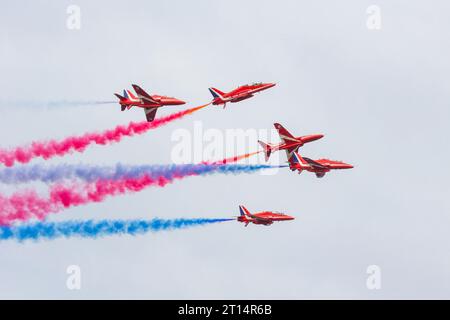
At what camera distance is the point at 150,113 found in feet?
583

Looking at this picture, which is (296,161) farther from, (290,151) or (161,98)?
(161,98)

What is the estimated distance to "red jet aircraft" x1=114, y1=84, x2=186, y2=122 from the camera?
176125mm

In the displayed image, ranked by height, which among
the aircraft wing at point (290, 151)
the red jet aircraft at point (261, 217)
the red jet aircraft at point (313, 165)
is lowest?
the red jet aircraft at point (261, 217)

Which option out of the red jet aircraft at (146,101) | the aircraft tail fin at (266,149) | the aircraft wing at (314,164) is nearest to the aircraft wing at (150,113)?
the red jet aircraft at (146,101)

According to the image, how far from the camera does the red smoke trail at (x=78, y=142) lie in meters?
173

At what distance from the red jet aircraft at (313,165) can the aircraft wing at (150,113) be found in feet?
43.8

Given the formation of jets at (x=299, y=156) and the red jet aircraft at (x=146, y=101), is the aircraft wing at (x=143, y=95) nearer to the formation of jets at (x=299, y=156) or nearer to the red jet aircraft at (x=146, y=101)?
the red jet aircraft at (x=146, y=101)

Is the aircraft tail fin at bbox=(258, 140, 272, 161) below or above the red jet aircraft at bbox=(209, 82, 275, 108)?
below

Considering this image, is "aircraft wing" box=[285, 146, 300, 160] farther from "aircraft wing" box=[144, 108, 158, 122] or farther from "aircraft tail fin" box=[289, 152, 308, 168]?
"aircraft wing" box=[144, 108, 158, 122]

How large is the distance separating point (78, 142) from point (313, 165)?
2191cm

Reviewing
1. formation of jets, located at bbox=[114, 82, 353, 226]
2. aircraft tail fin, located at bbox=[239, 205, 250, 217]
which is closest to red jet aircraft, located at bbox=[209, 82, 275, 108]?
formation of jets, located at bbox=[114, 82, 353, 226]
